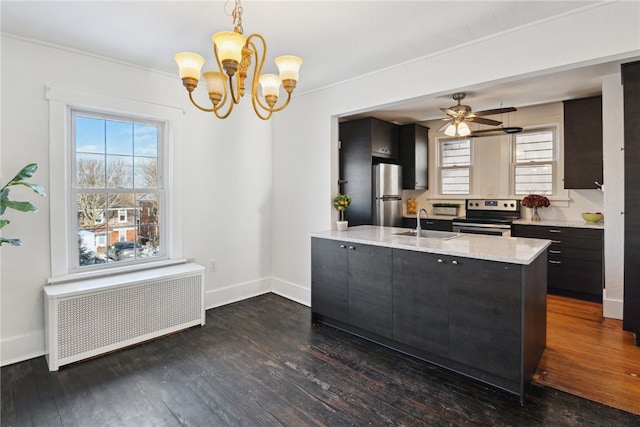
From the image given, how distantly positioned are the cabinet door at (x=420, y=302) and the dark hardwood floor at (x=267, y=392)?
0.19 meters

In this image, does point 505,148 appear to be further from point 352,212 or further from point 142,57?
point 142,57

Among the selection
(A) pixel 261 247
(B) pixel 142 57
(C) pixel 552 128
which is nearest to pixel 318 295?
(A) pixel 261 247

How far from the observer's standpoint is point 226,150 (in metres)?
4.01

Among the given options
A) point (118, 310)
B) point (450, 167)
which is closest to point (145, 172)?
point (118, 310)

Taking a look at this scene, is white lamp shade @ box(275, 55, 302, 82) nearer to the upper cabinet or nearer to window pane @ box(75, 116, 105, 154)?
window pane @ box(75, 116, 105, 154)

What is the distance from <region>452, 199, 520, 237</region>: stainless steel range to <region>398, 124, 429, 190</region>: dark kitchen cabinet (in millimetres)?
898

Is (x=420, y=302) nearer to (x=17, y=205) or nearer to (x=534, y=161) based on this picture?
(x=17, y=205)

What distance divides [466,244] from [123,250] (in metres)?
3.23

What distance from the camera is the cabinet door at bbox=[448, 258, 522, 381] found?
2.16 meters

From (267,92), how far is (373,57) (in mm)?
1318

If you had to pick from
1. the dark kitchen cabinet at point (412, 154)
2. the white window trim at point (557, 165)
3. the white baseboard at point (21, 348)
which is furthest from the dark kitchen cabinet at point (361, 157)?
the white baseboard at point (21, 348)

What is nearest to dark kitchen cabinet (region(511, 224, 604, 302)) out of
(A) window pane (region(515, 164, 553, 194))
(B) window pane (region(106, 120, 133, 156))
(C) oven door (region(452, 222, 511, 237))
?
(C) oven door (region(452, 222, 511, 237))

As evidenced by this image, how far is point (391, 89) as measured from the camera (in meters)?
3.29

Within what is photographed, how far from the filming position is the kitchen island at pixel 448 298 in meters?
2.18
